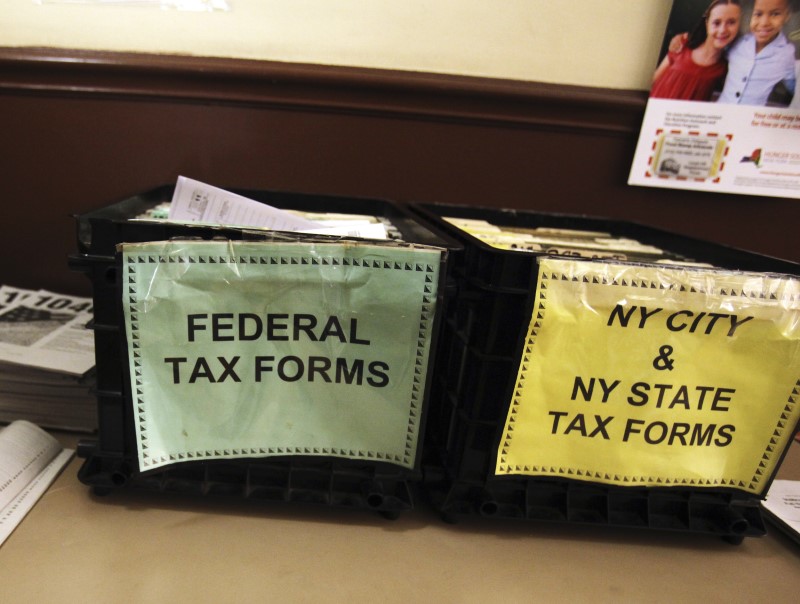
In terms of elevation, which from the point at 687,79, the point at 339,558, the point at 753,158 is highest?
the point at 687,79

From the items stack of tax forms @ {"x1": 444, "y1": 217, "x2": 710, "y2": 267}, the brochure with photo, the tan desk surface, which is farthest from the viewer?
the brochure with photo

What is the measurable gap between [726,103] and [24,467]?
3.56 feet

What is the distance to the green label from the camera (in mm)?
453

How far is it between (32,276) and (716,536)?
3.61 ft

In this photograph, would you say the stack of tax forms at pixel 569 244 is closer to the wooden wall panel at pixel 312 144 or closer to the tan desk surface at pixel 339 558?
the wooden wall panel at pixel 312 144

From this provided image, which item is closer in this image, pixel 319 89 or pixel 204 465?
pixel 204 465

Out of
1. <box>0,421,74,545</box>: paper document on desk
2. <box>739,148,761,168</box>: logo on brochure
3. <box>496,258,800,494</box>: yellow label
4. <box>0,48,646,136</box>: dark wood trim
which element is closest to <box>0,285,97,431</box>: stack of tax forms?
<box>0,421,74,545</box>: paper document on desk

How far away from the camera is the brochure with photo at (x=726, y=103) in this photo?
77cm

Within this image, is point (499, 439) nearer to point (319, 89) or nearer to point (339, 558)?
point (339, 558)

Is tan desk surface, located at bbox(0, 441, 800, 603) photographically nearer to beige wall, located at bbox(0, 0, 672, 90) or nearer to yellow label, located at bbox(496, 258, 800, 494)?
yellow label, located at bbox(496, 258, 800, 494)

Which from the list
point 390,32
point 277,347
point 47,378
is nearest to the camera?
point 277,347

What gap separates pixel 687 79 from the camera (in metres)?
0.80

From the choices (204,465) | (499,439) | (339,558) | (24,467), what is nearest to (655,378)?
(499,439)

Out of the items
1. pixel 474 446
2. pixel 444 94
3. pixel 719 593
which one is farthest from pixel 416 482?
pixel 444 94
